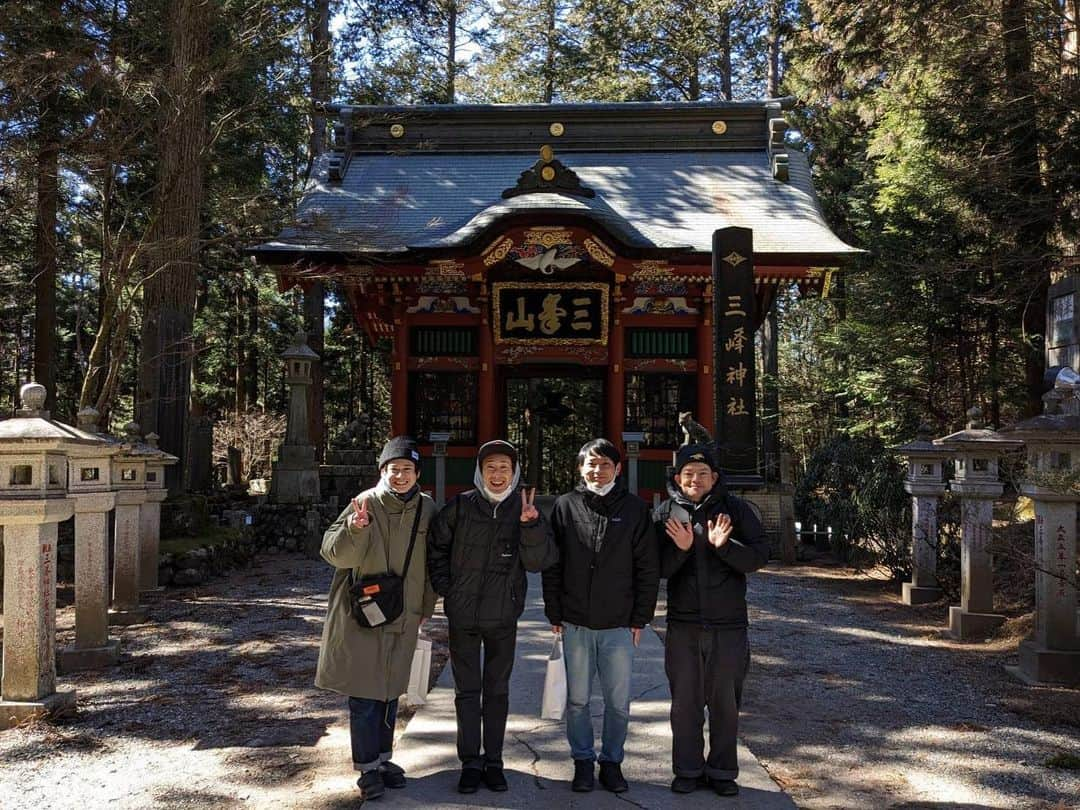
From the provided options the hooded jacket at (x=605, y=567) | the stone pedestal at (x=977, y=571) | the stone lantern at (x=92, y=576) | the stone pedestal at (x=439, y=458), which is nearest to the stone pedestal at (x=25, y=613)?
the stone lantern at (x=92, y=576)

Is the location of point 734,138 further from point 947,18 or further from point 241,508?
point 241,508

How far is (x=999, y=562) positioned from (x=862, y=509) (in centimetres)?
163

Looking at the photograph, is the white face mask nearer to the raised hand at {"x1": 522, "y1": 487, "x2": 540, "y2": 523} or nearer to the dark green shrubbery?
the raised hand at {"x1": 522, "y1": 487, "x2": 540, "y2": 523}

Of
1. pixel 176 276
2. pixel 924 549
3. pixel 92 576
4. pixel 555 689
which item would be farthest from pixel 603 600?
pixel 176 276

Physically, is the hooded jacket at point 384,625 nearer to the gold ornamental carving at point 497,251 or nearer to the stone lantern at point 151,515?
the stone lantern at point 151,515

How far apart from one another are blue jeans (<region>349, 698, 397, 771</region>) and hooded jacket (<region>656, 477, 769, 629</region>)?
1255 mm

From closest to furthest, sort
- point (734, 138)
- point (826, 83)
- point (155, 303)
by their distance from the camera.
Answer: point (155, 303) → point (826, 83) → point (734, 138)

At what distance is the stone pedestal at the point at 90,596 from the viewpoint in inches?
216

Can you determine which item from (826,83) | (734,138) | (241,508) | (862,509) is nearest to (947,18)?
(826,83)

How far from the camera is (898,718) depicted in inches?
177

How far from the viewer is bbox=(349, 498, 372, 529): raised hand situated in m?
3.11

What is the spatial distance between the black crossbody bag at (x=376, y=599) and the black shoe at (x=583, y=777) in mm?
976

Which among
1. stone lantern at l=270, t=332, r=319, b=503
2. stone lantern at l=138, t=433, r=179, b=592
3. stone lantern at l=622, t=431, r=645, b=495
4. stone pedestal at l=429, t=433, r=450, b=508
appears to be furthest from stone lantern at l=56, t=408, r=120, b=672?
stone lantern at l=622, t=431, r=645, b=495

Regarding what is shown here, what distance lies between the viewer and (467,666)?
3.17 meters
